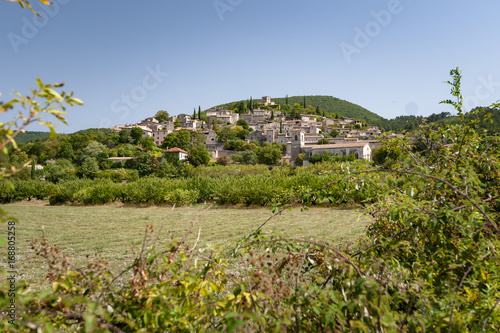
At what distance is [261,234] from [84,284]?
1.12 m

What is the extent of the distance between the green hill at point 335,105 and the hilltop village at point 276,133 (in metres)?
32.6

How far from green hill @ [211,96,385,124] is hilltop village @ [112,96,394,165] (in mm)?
32620

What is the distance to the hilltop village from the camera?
199 ft

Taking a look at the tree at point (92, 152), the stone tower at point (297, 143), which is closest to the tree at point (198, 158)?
the tree at point (92, 152)

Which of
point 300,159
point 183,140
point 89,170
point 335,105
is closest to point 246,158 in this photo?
point 300,159

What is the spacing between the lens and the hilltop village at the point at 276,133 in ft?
199

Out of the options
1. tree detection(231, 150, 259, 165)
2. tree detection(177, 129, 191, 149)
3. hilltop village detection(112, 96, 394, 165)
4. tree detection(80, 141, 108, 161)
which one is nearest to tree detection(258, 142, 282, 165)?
tree detection(231, 150, 259, 165)

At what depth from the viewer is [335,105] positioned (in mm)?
151500

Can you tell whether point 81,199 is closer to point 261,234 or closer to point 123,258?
point 123,258

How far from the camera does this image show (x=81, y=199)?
2100 cm

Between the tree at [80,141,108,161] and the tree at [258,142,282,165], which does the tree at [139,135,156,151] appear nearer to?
the tree at [80,141,108,161]

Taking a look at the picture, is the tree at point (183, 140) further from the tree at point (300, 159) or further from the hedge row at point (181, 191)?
the hedge row at point (181, 191)

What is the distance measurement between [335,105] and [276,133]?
273ft

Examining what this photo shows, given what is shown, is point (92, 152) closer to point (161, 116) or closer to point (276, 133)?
point (276, 133)
